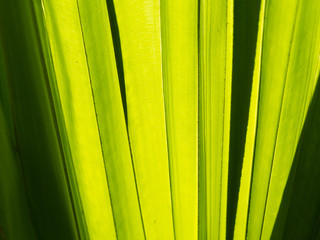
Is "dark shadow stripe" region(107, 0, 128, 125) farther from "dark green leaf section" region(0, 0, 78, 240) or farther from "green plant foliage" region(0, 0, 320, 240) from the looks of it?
"dark green leaf section" region(0, 0, 78, 240)

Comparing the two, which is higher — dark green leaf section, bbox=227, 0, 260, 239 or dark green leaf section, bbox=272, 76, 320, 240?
dark green leaf section, bbox=227, 0, 260, 239

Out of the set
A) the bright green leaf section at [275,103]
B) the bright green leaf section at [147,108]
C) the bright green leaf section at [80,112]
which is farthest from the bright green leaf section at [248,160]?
the bright green leaf section at [80,112]

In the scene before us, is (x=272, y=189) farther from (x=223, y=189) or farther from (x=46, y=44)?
(x=46, y=44)

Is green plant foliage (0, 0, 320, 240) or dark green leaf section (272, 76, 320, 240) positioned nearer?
green plant foliage (0, 0, 320, 240)

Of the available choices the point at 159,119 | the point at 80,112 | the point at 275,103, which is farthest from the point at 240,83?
the point at 80,112

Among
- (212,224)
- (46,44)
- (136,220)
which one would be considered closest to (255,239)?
(212,224)

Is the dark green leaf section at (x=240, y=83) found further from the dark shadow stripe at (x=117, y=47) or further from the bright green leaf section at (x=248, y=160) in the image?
the dark shadow stripe at (x=117, y=47)

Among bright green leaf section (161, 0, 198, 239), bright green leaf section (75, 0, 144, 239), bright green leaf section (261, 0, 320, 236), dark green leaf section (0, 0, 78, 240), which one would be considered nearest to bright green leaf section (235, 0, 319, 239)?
bright green leaf section (261, 0, 320, 236)

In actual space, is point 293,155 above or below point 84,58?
below
